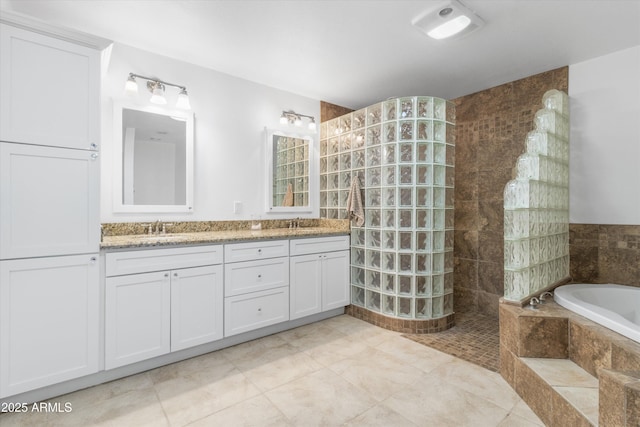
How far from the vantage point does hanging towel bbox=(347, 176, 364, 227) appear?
10.3 ft

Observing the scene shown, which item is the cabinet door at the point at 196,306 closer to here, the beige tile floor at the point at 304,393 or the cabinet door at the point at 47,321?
the beige tile floor at the point at 304,393

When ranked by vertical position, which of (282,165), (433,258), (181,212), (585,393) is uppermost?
(282,165)

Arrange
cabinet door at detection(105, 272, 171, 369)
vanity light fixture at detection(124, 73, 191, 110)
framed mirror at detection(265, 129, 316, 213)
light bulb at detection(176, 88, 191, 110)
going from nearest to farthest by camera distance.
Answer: cabinet door at detection(105, 272, 171, 369)
vanity light fixture at detection(124, 73, 191, 110)
light bulb at detection(176, 88, 191, 110)
framed mirror at detection(265, 129, 316, 213)

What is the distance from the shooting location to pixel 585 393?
1.53 metres

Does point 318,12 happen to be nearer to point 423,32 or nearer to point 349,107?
point 423,32

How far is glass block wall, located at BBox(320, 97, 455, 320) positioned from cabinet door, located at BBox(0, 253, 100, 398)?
89.7 inches

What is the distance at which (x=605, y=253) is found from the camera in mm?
2635

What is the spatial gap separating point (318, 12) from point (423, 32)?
0.79m

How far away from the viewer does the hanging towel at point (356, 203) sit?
3133 millimetres

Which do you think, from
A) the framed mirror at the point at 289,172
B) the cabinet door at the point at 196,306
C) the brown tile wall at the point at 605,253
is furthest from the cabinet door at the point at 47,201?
the brown tile wall at the point at 605,253

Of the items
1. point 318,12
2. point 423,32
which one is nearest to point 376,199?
point 423,32

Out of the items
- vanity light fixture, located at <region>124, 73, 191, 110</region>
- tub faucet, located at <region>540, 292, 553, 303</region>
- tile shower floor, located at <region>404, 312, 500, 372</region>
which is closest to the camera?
tub faucet, located at <region>540, 292, 553, 303</region>

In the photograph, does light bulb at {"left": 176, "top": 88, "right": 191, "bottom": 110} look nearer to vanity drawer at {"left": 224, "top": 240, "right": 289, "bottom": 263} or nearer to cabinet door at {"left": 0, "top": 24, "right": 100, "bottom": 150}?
cabinet door at {"left": 0, "top": 24, "right": 100, "bottom": 150}

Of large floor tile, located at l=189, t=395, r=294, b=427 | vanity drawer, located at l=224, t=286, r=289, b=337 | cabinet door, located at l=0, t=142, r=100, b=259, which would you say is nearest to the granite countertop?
cabinet door, located at l=0, t=142, r=100, b=259
